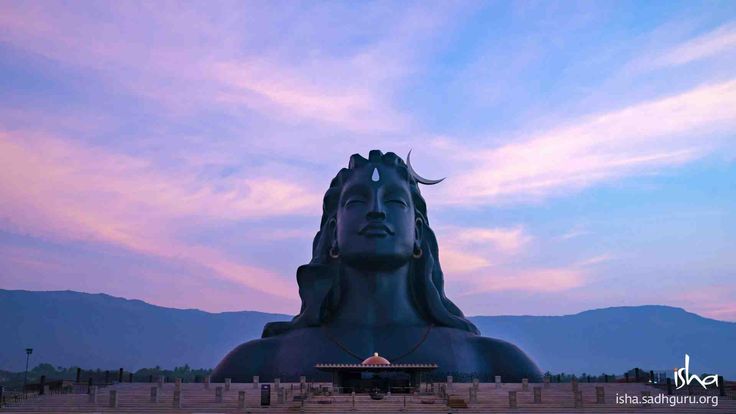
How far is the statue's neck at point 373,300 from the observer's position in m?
32.9

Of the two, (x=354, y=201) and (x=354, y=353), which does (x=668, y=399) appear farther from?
(x=354, y=201)

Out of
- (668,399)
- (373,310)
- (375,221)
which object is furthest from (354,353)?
(668,399)

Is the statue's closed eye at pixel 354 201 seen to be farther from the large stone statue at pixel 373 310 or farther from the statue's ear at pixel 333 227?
the statue's ear at pixel 333 227

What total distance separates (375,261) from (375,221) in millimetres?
1752

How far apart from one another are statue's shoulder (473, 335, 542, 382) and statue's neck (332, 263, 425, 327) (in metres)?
3.03

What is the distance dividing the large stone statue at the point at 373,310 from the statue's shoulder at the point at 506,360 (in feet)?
0.14

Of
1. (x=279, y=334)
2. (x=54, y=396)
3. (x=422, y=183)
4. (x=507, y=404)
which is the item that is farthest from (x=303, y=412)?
(x=422, y=183)

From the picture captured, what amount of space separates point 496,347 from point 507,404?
910cm

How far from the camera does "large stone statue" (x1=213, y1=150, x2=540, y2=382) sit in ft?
104

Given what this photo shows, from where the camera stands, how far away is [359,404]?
73.9 ft

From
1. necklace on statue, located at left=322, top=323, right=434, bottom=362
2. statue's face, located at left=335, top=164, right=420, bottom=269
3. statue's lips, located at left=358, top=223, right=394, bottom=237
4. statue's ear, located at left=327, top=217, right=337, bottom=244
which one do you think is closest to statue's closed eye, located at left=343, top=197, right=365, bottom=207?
statue's face, located at left=335, top=164, right=420, bottom=269

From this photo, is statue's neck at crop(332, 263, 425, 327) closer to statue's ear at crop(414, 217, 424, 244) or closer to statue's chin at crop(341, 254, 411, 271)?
statue's chin at crop(341, 254, 411, 271)

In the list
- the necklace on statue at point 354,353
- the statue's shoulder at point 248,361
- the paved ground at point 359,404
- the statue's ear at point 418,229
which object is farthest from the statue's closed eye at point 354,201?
the paved ground at point 359,404

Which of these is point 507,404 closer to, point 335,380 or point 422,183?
point 335,380
